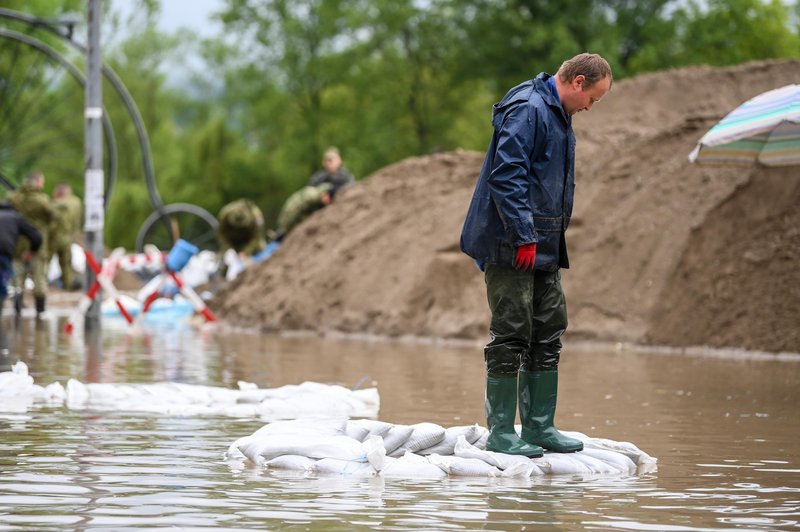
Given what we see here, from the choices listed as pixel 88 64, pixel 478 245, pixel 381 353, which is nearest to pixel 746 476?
pixel 478 245

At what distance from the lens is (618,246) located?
20.1 metres

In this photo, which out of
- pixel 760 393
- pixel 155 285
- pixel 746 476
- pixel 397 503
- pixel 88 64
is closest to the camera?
pixel 397 503

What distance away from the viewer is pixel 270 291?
24109 millimetres

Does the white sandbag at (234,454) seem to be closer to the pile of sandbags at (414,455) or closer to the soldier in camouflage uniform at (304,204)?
the pile of sandbags at (414,455)

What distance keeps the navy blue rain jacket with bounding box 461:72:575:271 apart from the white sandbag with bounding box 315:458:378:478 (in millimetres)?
1309

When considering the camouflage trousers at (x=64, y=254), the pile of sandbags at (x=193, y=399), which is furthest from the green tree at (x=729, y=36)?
the pile of sandbags at (x=193, y=399)

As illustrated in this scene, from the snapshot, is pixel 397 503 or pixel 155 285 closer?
pixel 397 503

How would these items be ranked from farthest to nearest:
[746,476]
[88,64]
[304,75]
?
1. [304,75]
2. [88,64]
3. [746,476]

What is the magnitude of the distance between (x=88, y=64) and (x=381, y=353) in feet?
24.6

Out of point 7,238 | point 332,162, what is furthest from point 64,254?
point 7,238

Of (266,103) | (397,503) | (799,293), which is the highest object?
(266,103)

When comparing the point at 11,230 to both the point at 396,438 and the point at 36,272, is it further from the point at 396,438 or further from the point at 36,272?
the point at 396,438

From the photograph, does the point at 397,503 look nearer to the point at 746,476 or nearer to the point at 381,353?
the point at 746,476

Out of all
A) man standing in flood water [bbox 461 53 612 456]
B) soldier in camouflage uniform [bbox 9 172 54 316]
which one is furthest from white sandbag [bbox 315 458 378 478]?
soldier in camouflage uniform [bbox 9 172 54 316]
